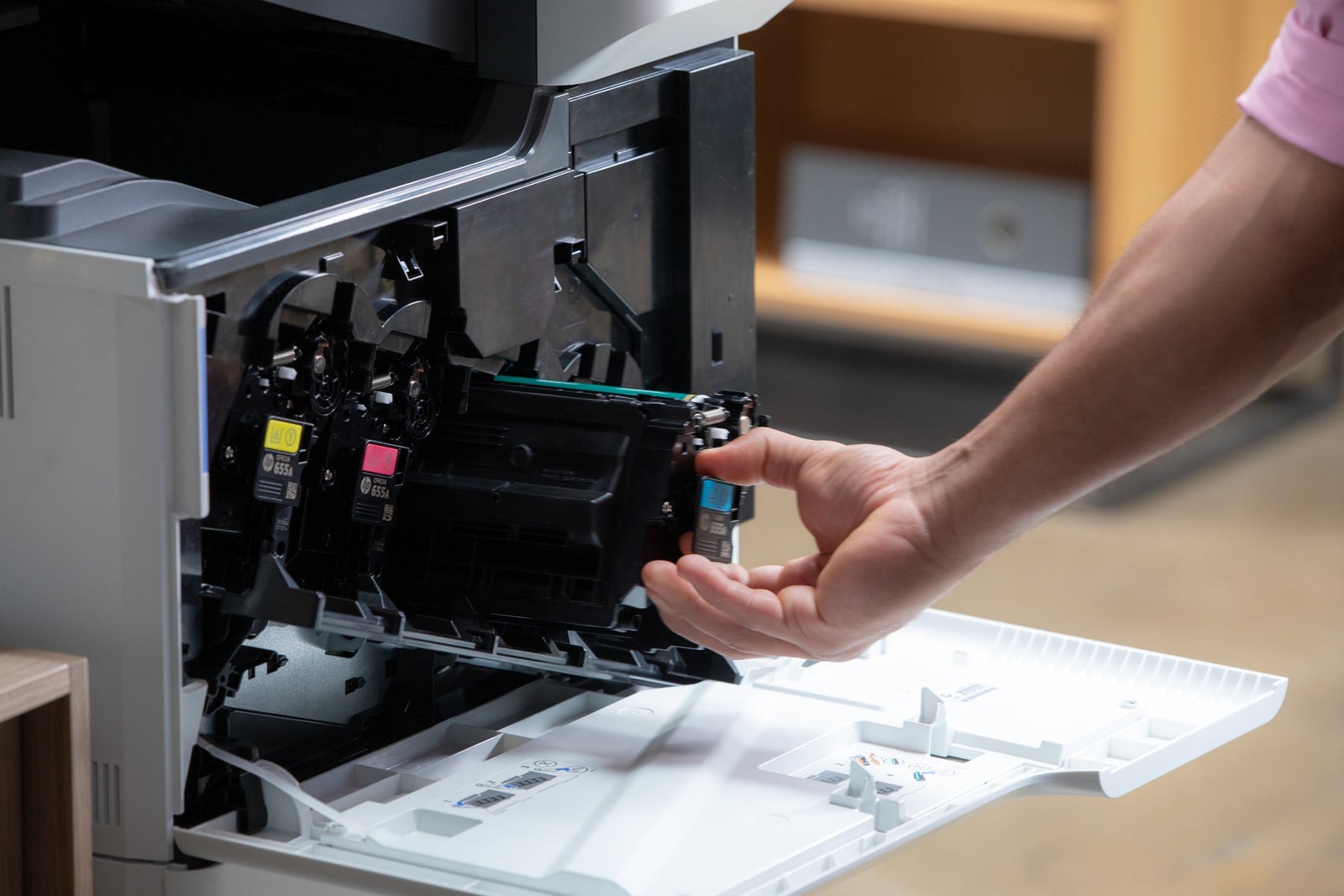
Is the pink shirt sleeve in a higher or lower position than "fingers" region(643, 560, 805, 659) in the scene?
higher

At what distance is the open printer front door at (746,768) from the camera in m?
0.87

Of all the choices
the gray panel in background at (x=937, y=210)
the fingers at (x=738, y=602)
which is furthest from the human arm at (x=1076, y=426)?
the gray panel in background at (x=937, y=210)

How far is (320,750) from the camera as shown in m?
1.04

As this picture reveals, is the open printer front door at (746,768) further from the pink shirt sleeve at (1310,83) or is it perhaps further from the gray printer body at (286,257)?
the pink shirt sleeve at (1310,83)

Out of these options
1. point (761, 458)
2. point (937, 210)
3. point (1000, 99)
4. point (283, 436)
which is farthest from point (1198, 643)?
point (283, 436)

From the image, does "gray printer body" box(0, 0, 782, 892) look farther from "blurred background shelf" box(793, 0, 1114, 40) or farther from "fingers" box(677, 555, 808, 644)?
"blurred background shelf" box(793, 0, 1114, 40)

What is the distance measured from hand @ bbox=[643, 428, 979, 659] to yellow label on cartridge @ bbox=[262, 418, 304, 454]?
197 mm

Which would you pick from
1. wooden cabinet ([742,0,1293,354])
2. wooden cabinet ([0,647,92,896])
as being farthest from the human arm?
wooden cabinet ([742,0,1293,354])

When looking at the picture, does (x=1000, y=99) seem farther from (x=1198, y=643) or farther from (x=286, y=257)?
(x=286, y=257)

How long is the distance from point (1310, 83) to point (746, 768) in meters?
0.44

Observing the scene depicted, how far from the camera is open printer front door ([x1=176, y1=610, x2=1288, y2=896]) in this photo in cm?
87

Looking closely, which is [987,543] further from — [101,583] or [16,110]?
[16,110]

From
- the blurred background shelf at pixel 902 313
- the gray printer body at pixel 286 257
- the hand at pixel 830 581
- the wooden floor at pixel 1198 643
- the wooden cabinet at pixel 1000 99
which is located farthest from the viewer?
the blurred background shelf at pixel 902 313

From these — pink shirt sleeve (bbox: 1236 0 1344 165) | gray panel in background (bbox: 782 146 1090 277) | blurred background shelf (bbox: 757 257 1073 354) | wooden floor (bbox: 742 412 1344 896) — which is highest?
gray panel in background (bbox: 782 146 1090 277)
